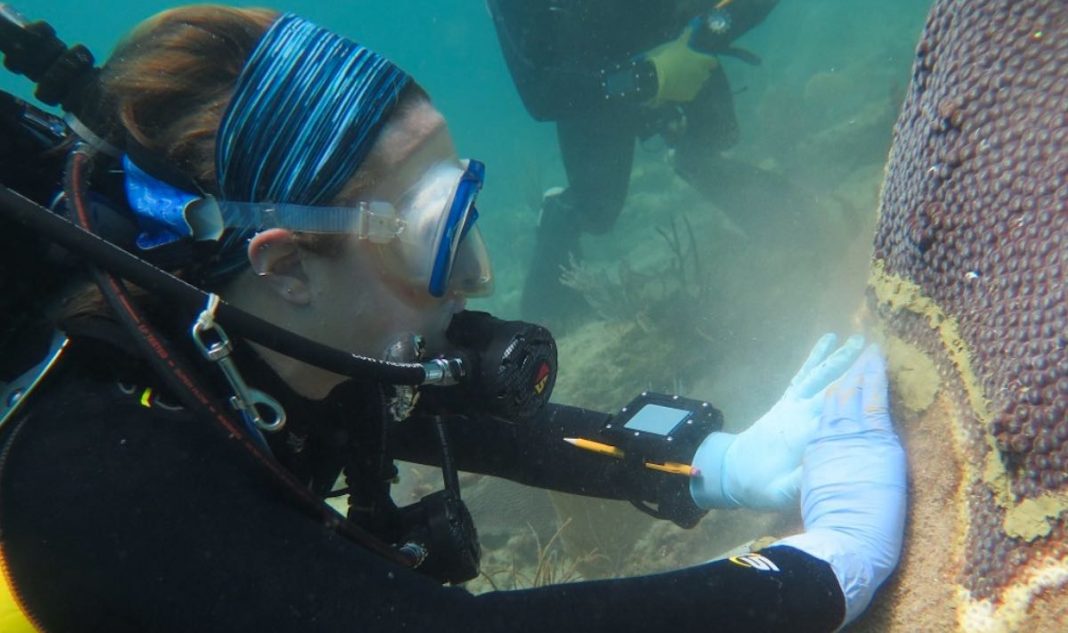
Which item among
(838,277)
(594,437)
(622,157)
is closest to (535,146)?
(622,157)

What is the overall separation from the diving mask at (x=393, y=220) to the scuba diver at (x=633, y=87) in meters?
6.78

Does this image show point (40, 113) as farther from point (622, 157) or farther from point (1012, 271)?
point (622, 157)

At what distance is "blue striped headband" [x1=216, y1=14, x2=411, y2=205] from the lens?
1.39 metres

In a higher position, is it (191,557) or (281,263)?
(281,263)

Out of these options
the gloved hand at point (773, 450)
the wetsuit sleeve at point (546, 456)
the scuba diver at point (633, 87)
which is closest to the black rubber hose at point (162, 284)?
the wetsuit sleeve at point (546, 456)

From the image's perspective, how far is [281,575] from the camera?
1.12 metres

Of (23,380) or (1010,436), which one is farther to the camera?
(1010,436)

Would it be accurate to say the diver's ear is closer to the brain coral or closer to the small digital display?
the small digital display

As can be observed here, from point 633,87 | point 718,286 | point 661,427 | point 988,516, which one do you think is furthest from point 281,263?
point 718,286

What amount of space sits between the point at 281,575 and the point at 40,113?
50.8 inches

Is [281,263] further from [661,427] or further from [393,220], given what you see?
[661,427]

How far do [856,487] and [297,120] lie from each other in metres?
1.78

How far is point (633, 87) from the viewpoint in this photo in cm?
785

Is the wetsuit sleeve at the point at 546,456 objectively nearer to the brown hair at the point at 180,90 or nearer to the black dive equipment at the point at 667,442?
the black dive equipment at the point at 667,442
